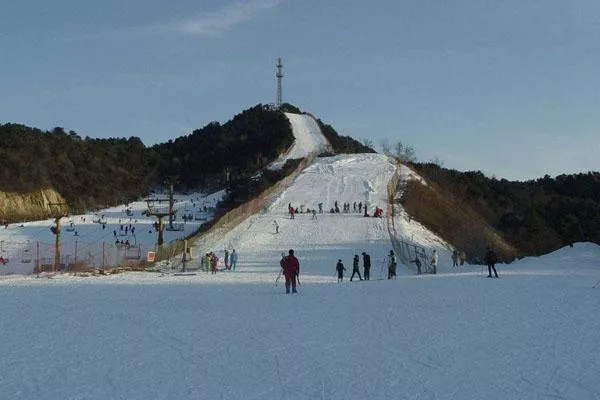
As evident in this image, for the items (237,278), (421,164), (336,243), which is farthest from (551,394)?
(421,164)

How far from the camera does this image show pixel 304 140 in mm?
100750

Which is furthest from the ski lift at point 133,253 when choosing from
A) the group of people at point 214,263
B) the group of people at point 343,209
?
the group of people at point 343,209

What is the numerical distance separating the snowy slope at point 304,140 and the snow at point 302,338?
197 ft

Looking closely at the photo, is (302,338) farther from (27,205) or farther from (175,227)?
(27,205)

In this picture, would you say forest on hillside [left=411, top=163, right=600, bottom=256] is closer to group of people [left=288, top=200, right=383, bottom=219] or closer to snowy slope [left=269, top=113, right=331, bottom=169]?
group of people [left=288, top=200, right=383, bottom=219]

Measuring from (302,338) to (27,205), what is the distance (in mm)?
72859

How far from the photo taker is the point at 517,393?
8.05m

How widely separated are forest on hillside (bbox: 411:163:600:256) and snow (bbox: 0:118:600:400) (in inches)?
1236

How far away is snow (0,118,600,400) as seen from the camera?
8539 millimetres

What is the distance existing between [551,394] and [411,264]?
83.7 ft

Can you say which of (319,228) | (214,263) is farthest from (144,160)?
(214,263)

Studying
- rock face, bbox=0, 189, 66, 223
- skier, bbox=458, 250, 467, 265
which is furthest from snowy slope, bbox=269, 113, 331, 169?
skier, bbox=458, 250, 467, 265

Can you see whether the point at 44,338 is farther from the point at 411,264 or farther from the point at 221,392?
the point at 411,264

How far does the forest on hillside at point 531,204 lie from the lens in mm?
58188
